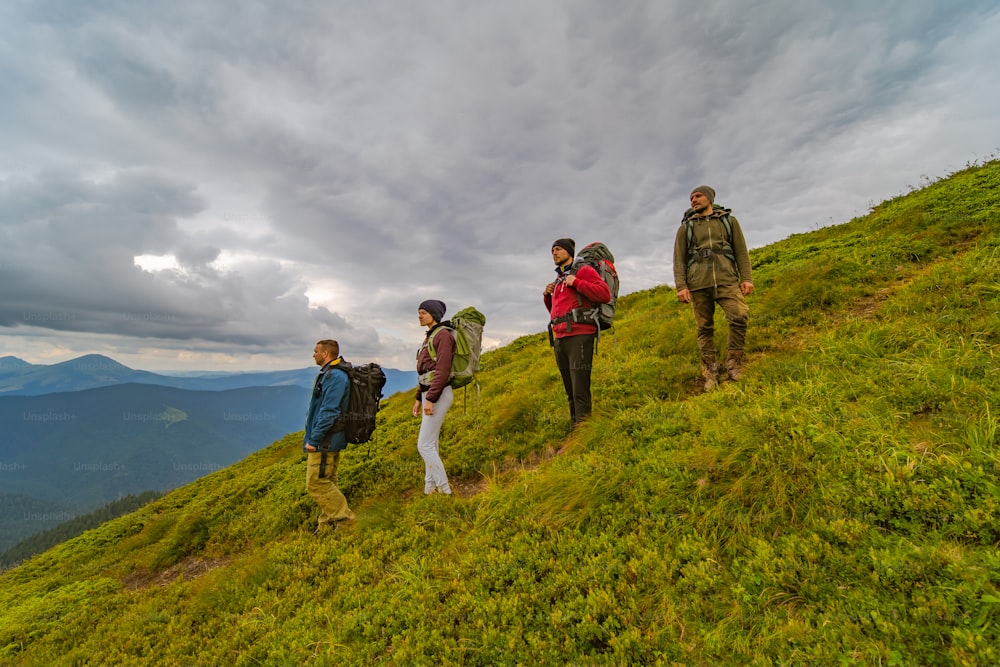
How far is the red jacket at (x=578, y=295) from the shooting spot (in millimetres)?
6730

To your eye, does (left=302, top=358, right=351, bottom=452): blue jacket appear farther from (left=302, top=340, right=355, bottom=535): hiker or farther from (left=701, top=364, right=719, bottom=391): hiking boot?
(left=701, top=364, right=719, bottom=391): hiking boot

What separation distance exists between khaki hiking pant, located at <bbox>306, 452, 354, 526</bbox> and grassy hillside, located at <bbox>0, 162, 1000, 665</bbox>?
0.59 metres

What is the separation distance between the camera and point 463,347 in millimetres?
7359

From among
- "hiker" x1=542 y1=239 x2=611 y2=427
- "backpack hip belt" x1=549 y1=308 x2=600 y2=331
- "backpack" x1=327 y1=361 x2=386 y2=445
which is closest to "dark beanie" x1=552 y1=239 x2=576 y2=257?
"hiker" x1=542 y1=239 x2=611 y2=427

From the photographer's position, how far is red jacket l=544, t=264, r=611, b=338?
673cm

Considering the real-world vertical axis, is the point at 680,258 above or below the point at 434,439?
above

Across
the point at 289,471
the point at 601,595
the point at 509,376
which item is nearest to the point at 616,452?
the point at 601,595

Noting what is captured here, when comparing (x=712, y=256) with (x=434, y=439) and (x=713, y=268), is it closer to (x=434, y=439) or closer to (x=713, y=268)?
(x=713, y=268)

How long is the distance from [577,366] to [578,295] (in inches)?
47.9

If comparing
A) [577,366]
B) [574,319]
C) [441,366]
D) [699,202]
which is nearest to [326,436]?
[441,366]

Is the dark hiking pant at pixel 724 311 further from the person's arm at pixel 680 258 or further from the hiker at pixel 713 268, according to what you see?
the person's arm at pixel 680 258

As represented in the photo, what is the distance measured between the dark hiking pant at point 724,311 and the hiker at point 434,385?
4.57 meters

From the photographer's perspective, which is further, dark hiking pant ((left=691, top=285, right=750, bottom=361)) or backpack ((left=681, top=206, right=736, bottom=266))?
backpack ((left=681, top=206, right=736, bottom=266))

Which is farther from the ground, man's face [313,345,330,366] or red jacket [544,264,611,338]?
red jacket [544,264,611,338]
